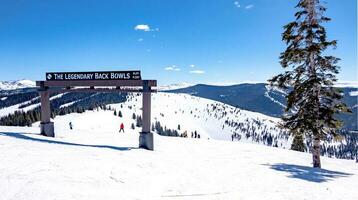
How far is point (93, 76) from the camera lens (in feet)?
68.2

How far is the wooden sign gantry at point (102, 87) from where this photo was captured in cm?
1886

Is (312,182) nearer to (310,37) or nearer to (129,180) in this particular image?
(129,180)

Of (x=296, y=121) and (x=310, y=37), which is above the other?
(x=310, y=37)

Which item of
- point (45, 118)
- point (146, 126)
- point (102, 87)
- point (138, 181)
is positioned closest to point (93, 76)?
point (102, 87)

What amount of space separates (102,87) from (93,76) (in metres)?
1.01

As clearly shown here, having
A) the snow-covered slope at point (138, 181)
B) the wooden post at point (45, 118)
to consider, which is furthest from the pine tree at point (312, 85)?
the wooden post at point (45, 118)

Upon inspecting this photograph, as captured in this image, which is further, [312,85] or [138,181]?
[312,85]

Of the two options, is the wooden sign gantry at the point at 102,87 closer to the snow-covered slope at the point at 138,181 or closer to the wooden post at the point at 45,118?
the wooden post at the point at 45,118

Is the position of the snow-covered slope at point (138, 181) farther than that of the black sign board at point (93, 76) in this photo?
No

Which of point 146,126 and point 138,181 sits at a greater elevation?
point 146,126

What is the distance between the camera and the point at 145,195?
8.13 metres

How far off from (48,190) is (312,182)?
9374mm

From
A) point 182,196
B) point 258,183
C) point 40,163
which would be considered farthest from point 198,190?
point 40,163

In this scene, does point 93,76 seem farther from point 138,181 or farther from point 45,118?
point 138,181
